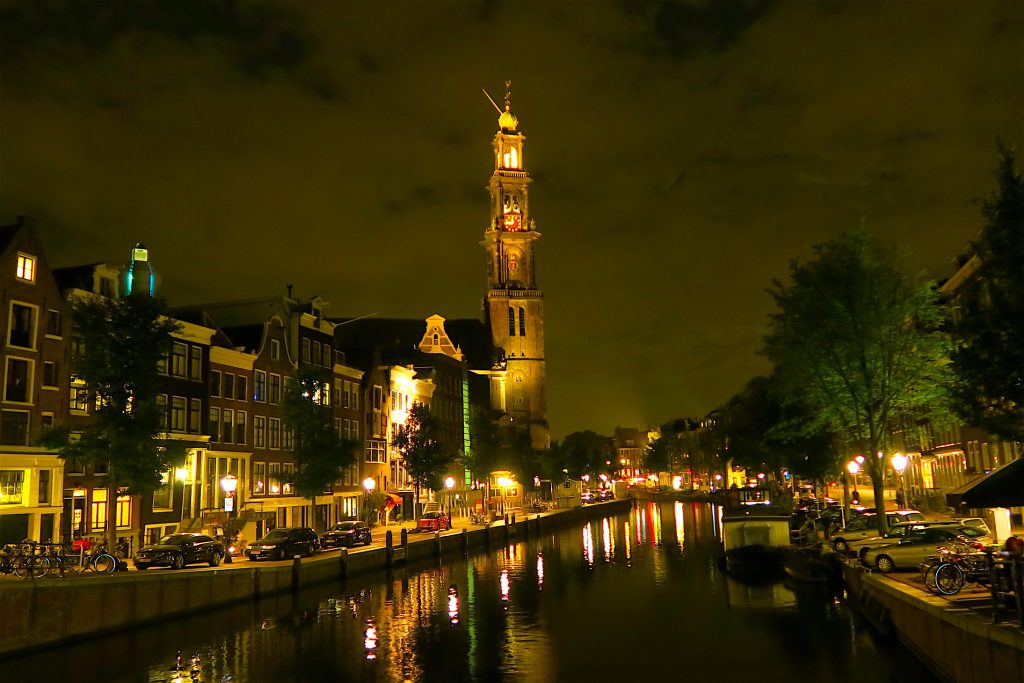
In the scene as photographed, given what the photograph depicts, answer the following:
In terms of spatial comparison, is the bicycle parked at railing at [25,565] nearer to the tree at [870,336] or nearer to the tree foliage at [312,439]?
the tree foliage at [312,439]

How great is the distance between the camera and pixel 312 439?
193 feet

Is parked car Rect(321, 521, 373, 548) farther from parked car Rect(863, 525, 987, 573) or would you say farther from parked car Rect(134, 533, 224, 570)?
parked car Rect(863, 525, 987, 573)

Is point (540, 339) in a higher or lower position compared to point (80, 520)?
higher

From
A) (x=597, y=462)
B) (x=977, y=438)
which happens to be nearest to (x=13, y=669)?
(x=977, y=438)

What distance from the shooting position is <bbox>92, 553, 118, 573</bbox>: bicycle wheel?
32938 millimetres

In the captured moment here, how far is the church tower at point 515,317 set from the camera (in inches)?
5689

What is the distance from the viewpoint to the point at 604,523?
104 metres

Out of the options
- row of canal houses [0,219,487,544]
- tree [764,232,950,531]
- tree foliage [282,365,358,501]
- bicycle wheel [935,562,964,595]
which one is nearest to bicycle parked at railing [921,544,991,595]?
bicycle wheel [935,562,964,595]

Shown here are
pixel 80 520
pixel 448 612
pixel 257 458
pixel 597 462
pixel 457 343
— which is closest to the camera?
pixel 448 612

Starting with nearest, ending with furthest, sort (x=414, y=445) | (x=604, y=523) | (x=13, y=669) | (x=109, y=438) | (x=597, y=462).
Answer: (x=13, y=669) → (x=109, y=438) → (x=414, y=445) → (x=604, y=523) → (x=597, y=462)

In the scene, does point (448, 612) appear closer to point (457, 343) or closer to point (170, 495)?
point (170, 495)

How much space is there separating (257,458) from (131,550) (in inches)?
570

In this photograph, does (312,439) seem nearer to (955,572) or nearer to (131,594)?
(131,594)

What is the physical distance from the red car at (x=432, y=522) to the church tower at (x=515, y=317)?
2737 inches
